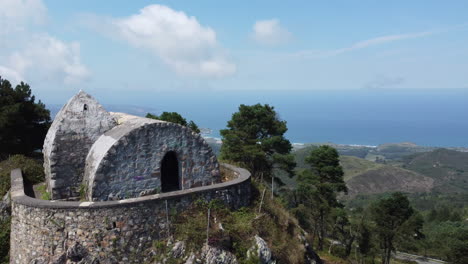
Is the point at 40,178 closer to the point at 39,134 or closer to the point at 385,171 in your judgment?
the point at 39,134

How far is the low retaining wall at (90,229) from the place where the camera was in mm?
10383

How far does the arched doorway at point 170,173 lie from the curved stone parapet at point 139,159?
1.12 ft

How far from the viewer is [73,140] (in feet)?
41.7

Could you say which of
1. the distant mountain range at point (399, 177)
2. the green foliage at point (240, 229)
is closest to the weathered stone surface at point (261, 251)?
the green foliage at point (240, 229)

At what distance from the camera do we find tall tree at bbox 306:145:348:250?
85.3 ft

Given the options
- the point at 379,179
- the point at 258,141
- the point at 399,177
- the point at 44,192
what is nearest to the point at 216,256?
the point at 44,192

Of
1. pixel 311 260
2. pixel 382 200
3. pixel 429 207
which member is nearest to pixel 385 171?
pixel 429 207

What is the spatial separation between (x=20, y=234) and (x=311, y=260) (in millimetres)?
10748

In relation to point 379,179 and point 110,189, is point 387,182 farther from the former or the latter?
point 110,189

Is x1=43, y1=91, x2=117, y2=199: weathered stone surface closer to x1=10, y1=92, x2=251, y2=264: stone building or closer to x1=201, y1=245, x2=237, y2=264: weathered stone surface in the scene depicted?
x1=10, y1=92, x2=251, y2=264: stone building

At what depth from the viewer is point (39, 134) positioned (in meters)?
21.2

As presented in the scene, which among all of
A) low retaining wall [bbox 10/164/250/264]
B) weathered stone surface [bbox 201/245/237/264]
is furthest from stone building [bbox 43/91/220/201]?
weathered stone surface [bbox 201/245/237/264]

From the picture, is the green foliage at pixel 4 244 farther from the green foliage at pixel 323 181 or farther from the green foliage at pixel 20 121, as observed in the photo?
the green foliage at pixel 323 181

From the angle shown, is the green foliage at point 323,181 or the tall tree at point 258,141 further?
the green foliage at point 323,181
